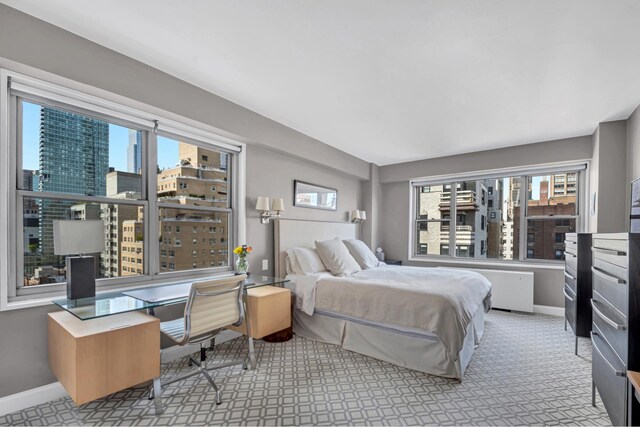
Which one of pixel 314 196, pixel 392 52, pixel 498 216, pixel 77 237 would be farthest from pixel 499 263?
pixel 77 237

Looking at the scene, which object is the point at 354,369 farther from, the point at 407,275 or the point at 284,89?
the point at 284,89

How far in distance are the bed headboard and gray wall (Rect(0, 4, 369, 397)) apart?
0.15 meters

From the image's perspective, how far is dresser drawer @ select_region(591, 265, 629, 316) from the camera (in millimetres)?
1440

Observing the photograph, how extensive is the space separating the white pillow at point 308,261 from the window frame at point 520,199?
2509 mm

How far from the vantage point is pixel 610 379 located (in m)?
1.63

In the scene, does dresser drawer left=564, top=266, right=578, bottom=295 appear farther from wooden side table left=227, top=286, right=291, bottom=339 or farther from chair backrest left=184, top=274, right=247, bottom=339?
chair backrest left=184, top=274, right=247, bottom=339

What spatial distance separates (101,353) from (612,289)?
9.95ft

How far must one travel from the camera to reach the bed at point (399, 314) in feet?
8.01

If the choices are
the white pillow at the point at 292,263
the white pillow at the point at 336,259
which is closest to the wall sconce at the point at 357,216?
the white pillow at the point at 336,259

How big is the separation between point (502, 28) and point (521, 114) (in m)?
1.73

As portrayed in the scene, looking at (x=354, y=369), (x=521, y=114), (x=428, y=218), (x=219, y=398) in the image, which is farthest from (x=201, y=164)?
(x=428, y=218)

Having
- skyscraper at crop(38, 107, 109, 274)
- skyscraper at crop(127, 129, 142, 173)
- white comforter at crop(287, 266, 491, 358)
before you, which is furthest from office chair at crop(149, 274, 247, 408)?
skyscraper at crop(127, 129, 142, 173)

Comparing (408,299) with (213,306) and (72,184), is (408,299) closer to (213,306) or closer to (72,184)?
(213,306)

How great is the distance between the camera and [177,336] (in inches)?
85.7
